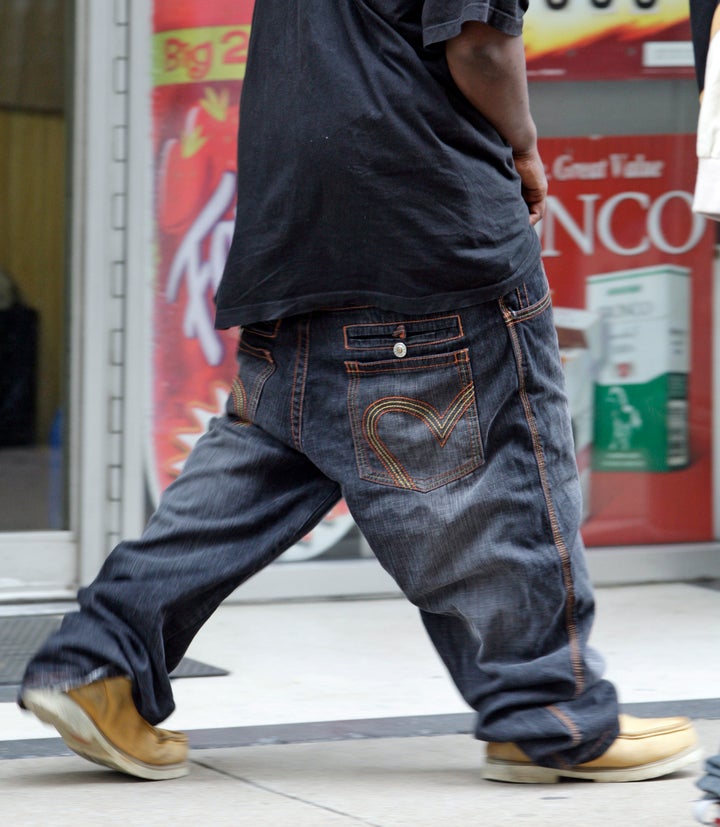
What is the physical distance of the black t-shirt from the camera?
288 cm

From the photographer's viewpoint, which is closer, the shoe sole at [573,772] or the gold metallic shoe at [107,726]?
the gold metallic shoe at [107,726]

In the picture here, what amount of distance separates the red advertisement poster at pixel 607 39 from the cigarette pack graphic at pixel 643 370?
2.12 feet

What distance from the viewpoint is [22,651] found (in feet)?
14.1

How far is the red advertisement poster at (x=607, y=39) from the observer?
5184 mm

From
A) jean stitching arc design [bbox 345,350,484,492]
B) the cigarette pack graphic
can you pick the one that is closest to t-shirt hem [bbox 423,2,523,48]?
jean stitching arc design [bbox 345,350,484,492]

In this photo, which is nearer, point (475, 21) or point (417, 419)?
point (475, 21)

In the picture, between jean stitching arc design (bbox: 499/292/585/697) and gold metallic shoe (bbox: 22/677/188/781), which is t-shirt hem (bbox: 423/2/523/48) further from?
gold metallic shoe (bbox: 22/677/188/781)

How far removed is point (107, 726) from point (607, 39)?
3118 millimetres

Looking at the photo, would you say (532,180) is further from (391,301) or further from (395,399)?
(395,399)

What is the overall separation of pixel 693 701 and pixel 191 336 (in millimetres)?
1902

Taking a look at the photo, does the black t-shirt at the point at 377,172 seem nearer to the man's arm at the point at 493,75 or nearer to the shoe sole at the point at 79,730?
the man's arm at the point at 493,75

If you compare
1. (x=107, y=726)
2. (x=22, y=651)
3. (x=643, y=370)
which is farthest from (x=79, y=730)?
(x=643, y=370)

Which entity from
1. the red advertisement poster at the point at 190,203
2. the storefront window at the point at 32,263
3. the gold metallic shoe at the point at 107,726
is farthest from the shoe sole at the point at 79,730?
the storefront window at the point at 32,263

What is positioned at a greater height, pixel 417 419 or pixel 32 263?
pixel 32 263
